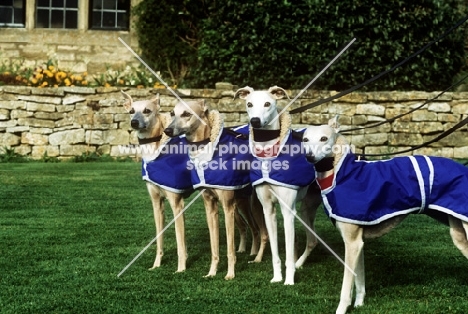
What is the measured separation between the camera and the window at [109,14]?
18.8m

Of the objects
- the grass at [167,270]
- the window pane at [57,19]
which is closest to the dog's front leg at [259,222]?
the grass at [167,270]

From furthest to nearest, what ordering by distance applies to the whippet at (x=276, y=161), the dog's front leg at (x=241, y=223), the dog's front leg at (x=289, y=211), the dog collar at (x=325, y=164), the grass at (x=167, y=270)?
the dog's front leg at (x=241, y=223) < the dog's front leg at (x=289, y=211) < the whippet at (x=276, y=161) < the grass at (x=167, y=270) < the dog collar at (x=325, y=164)

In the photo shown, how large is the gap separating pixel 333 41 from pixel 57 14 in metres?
6.68

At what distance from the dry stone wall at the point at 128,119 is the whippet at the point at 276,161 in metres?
8.42

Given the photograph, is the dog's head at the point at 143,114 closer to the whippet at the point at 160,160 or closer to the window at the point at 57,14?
the whippet at the point at 160,160

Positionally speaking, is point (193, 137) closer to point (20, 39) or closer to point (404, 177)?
point (404, 177)

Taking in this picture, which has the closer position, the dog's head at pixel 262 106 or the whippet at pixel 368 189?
the whippet at pixel 368 189

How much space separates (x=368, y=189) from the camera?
6.11 metres

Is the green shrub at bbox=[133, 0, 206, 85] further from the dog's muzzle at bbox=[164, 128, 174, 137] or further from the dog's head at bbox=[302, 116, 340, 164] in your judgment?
the dog's head at bbox=[302, 116, 340, 164]

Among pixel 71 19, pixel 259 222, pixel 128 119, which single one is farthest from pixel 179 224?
pixel 71 19

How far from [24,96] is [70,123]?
1.04 m

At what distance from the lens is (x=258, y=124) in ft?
22.5

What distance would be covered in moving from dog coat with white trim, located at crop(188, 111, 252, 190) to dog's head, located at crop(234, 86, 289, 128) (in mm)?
434

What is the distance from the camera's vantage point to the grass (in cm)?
634
